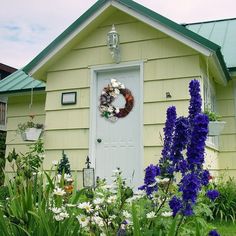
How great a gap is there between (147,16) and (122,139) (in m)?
2.19

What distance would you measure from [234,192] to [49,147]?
11.4ft

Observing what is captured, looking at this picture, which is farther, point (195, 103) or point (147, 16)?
point (147, 16)

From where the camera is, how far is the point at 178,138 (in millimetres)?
2770

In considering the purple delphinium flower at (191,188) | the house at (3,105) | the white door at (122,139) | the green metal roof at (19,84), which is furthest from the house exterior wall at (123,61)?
the house at (3,105)

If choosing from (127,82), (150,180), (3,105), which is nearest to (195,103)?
(150,180)

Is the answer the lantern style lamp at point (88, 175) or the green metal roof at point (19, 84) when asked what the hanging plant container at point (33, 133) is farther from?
the green metal roof at point (19, 84)

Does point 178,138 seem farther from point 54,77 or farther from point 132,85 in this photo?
point 54,77

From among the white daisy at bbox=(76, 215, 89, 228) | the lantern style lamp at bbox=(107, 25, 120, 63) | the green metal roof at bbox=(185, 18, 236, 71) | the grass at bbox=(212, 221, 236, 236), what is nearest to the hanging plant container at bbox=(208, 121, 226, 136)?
the grass at bbox=(212, 221, 236, 236)

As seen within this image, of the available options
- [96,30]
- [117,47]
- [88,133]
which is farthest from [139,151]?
[96,30]

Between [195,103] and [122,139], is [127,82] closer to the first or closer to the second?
[122,139]

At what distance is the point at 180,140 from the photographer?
109 inches

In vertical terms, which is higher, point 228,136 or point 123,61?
point 123,61

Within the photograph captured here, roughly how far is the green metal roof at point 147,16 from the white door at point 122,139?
3.32 feet

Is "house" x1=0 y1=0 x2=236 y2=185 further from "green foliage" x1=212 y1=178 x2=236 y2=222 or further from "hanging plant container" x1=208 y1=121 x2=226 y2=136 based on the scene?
"green foliage" x1=212 y1=178 x2=236 y2=222
